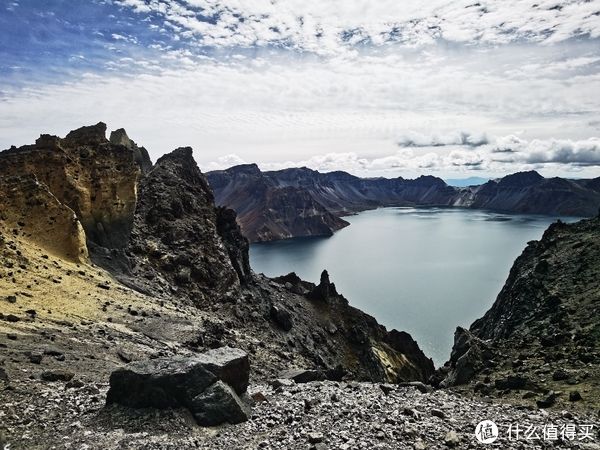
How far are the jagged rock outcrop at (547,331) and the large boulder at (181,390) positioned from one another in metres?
13.2

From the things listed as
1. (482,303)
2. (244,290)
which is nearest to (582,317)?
(244,290)

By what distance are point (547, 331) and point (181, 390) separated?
2881 cm

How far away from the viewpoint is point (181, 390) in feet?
47.3

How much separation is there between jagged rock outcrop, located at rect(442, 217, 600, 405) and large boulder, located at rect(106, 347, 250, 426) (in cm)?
1322

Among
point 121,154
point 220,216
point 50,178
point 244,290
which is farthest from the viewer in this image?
point 220,216

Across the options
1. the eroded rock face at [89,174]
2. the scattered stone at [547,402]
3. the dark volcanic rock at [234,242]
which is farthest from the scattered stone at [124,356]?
the dark volcanic rock at [234,242]

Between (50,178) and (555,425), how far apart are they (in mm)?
47101

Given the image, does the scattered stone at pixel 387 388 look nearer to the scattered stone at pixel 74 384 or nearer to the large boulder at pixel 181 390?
the large boulder at pixel 181 390

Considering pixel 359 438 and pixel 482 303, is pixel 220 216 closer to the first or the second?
pixel 359 438

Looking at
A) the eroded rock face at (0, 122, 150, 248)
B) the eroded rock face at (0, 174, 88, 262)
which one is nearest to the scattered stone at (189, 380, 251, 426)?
the eroded rock face at (0, 174, 88, 262)

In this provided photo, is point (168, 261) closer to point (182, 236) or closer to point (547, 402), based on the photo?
point (182, 236)

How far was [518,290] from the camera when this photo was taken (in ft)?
176

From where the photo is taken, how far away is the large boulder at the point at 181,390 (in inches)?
561

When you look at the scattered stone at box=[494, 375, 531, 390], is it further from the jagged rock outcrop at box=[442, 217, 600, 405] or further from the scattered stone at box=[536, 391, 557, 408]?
the scattered stone at box=[536, 391, 557, 408]
